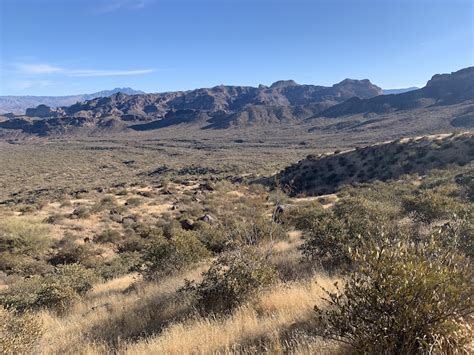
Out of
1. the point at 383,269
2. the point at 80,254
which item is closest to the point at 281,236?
the point at 80,254

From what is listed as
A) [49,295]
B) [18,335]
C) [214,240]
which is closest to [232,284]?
[18,335]

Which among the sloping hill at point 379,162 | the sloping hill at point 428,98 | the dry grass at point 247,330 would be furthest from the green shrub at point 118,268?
the sloping hill at point 428,98

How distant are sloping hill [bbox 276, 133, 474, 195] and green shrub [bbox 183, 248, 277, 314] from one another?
82.2 ft

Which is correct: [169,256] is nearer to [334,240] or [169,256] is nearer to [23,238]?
[334,240]

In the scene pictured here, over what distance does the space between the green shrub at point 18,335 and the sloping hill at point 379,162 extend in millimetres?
26965

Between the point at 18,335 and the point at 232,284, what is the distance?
3.03 meters

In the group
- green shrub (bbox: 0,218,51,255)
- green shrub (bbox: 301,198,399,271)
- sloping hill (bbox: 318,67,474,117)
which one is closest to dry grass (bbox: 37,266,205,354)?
green shrub (bbox: 301,198,399,271)

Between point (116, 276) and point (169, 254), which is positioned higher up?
point (169, 254)

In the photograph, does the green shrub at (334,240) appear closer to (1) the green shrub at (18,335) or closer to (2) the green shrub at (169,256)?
(2) the green shrub at (169,256)

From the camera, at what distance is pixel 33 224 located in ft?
67.6

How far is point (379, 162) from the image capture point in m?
37.7

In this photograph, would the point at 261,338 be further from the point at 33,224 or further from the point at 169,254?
the point at 33,224

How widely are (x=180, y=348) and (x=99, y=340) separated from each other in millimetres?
2063

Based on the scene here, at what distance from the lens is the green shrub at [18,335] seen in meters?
4.77
